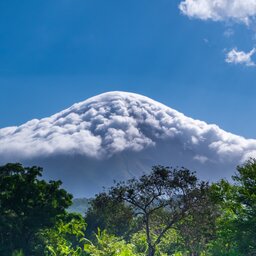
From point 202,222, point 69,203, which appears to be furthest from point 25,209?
point 202,222

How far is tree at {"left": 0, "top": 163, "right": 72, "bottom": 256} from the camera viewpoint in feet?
170

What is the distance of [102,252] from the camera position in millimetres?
25391

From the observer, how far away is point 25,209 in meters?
52.4

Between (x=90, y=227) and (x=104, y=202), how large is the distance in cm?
3171

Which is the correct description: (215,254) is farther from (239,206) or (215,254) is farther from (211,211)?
(239,206)

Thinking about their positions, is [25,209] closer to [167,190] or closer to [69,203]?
[69,203]

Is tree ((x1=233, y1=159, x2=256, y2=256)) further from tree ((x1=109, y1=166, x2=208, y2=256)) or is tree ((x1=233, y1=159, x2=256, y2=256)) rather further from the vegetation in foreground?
tree ((x1=109, y1=166, x2=208, y2=256))

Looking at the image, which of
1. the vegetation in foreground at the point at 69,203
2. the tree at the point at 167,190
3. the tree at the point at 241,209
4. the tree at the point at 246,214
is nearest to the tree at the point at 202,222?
the vegetation in foreground at the point at 69,203

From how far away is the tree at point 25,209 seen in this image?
51938 mm

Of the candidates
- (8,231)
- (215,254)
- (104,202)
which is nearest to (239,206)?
(215,254)

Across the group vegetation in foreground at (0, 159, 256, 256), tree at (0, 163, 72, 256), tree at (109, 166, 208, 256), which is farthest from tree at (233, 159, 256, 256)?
tree at (0, 163, 72, 256)

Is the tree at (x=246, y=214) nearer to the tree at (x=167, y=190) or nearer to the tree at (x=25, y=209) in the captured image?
the tree at (x=167, y=190)

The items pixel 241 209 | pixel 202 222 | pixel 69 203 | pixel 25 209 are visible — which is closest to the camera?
pixel 241 209

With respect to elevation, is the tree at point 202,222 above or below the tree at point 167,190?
below
